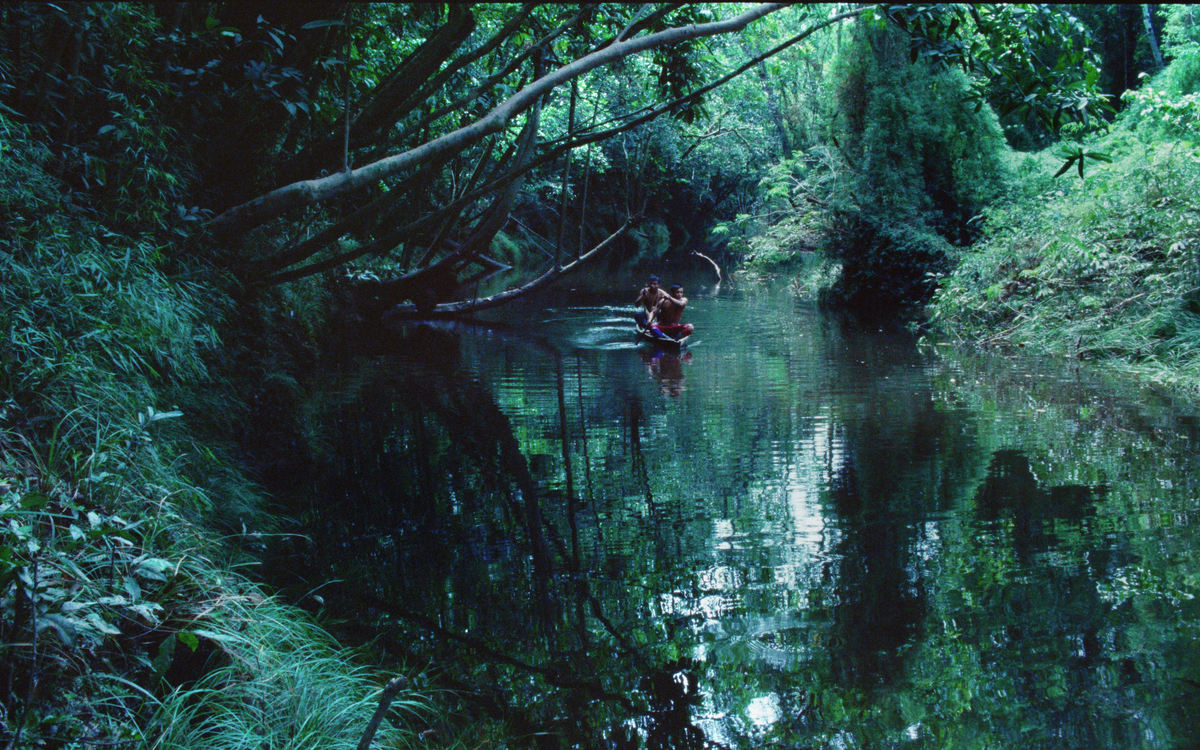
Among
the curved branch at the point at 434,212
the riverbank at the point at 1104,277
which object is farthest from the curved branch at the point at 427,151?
the riverbank at the point at 1104,277

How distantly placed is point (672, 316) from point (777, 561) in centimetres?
1051

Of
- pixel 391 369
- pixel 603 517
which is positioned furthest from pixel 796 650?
pixel 391 369

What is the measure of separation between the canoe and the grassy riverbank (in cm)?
952

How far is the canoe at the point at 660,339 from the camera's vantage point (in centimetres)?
1451

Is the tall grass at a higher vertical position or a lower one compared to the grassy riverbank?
lower

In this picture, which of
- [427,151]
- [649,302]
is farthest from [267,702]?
[649,302]

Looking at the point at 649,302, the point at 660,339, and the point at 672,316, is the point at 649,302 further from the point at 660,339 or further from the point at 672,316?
the point at 660,339

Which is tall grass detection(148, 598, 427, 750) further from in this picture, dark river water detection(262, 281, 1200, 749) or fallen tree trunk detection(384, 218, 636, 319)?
fallen tree trunk detection(384, 218, 636, 319)

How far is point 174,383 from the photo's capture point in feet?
16.8

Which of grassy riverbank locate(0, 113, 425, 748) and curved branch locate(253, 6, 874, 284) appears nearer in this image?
grassy riverbank locate(0, 113, 425, 748)

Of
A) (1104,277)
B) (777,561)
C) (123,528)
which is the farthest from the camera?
(1104,277)

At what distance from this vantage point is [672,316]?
49.9 feet

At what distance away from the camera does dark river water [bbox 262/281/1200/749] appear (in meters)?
3.48

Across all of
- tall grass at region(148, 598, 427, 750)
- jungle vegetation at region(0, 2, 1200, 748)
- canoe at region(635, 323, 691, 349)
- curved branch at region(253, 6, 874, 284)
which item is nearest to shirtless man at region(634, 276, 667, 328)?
canoe at region(635, 323, 691, 349)
